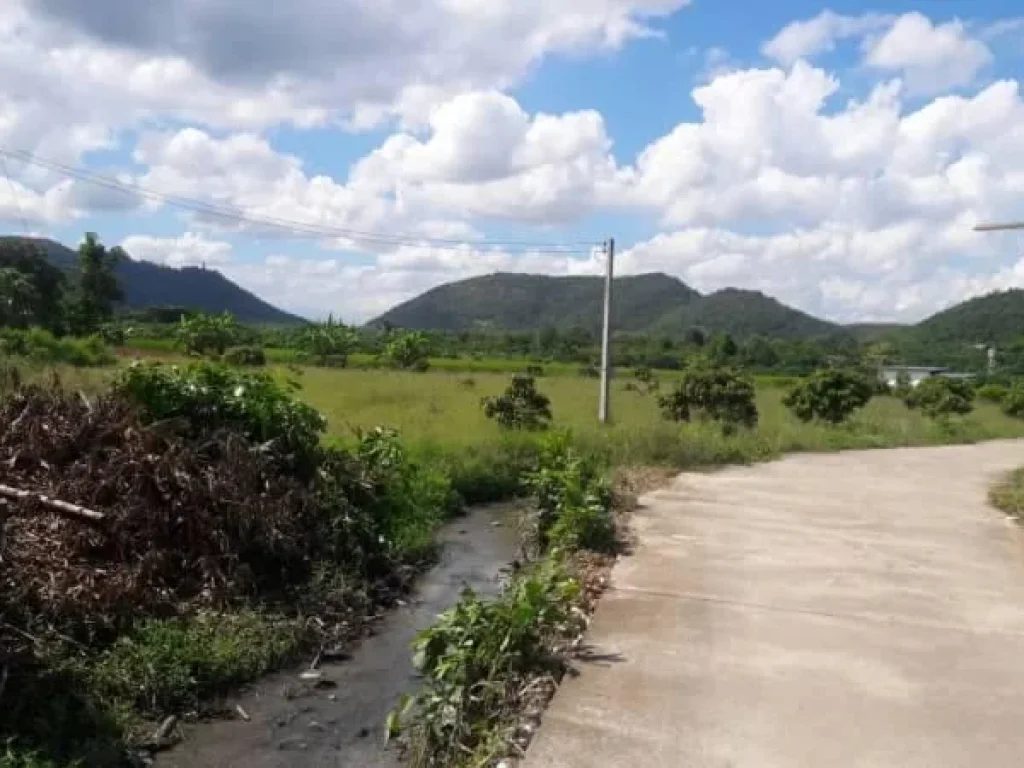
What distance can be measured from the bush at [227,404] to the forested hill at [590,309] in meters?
82.5

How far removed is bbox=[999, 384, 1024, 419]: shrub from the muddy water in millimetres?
32584

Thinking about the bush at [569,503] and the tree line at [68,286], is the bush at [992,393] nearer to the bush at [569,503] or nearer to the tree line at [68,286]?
the bush at [569,503]

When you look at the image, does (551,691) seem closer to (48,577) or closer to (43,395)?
(48,577)

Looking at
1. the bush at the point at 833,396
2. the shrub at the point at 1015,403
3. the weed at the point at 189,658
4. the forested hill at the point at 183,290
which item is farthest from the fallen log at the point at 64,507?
the forested hill at the point at 183,290

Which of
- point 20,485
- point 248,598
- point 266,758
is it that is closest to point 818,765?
point 266,758

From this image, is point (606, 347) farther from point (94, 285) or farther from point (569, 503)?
point (94, 285)

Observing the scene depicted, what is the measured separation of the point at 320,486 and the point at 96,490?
6.83 feet

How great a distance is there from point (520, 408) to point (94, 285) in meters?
38.0

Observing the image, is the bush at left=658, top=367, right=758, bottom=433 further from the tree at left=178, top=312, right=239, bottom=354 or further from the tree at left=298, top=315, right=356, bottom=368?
the tree at left=298, top=315, right=356, bottom=368

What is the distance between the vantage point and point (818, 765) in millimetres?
4203

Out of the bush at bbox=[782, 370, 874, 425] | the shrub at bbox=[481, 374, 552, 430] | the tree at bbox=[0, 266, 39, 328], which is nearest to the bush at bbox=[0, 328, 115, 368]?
the tree at bbox=[0, 266, 39, 328]

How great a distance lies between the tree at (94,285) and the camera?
163 feet

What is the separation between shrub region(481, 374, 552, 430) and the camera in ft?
63.2

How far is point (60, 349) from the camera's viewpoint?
3042 cm
